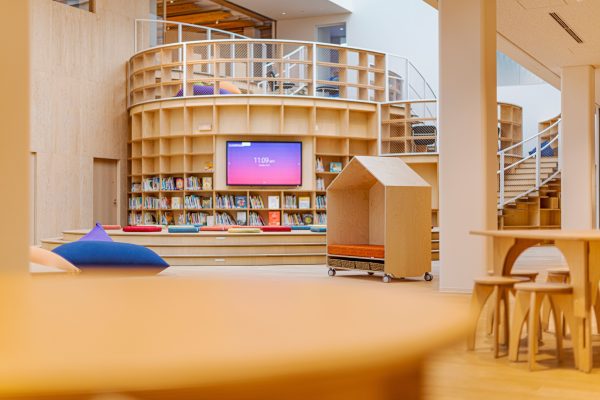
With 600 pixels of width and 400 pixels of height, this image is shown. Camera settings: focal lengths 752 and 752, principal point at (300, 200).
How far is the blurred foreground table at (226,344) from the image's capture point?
2.06 ft

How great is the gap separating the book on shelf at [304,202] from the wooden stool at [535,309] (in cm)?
1028

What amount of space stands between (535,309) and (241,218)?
1078cm

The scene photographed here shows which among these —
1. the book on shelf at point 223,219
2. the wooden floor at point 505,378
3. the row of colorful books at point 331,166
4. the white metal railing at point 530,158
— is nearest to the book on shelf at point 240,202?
the book on shelf at point 223,219

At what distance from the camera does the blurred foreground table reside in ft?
2.06

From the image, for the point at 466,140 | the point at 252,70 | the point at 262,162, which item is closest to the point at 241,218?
the point at 262,162

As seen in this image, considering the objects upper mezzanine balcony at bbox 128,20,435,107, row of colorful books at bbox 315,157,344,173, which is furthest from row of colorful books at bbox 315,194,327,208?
upper mezzanine balcony at bbox 128,20,435,107

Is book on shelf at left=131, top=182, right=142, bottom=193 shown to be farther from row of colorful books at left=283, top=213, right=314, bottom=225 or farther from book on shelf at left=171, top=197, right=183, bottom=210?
row of colorful books at left=283, top=213, right=314, bottom=225

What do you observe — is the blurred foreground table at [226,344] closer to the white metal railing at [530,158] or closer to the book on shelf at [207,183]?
the book on shelf at [207,183]

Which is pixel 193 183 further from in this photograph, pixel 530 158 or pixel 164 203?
pixel 530 158

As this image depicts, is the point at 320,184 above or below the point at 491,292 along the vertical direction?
above

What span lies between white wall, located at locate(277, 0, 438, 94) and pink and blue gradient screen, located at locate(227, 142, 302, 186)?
701cm

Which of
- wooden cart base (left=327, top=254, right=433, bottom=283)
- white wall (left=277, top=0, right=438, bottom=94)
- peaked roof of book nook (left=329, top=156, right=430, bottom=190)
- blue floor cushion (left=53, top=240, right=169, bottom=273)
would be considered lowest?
wooden cart base (left=327, top=254, right=433, bottom=283)

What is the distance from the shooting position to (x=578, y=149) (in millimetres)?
12680

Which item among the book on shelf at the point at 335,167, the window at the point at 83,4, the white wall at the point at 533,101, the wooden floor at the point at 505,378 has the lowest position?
the wooden floor at the point at 505,378
